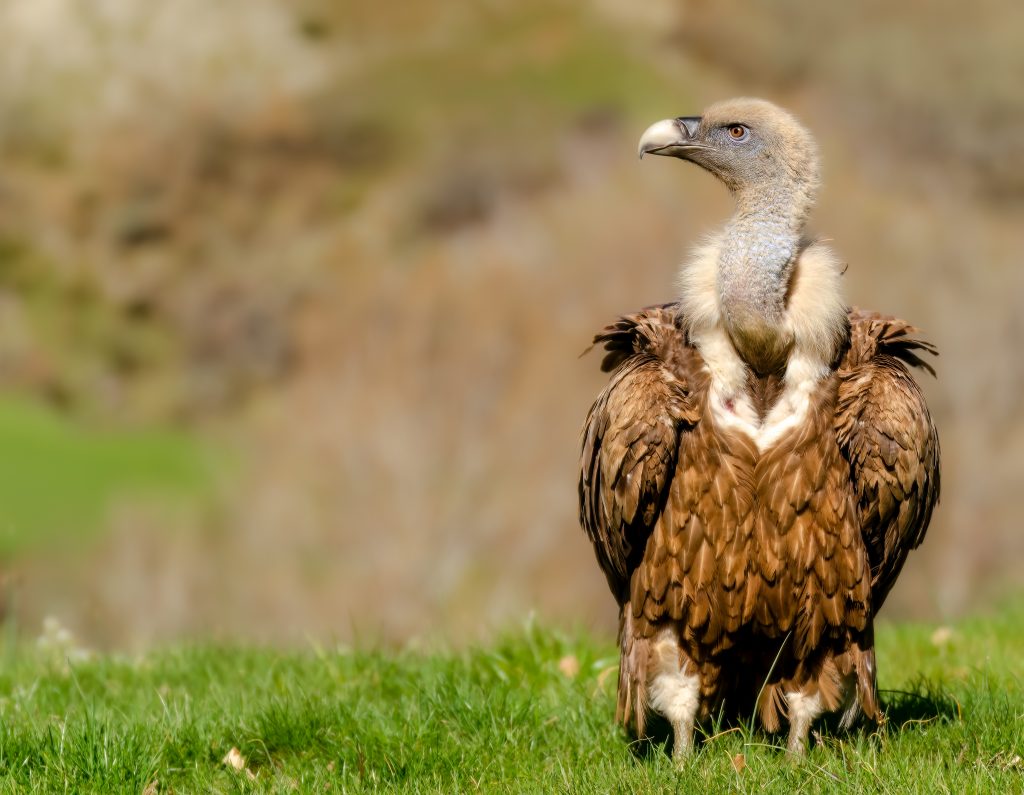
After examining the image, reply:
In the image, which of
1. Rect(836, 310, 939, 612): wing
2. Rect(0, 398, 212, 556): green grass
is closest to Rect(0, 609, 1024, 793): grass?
Rect(836, 310, 939, 612): wing

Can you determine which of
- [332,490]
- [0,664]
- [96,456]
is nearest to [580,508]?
[0,664]

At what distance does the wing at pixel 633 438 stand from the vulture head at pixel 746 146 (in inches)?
24.6

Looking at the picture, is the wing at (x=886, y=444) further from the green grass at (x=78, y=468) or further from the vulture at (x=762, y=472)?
the green grass at (x=78, y=468)

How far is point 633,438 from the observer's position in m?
4.71

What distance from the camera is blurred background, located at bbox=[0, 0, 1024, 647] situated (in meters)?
40.5

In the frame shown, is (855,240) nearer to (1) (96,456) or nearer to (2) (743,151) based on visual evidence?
(2) (743,151)

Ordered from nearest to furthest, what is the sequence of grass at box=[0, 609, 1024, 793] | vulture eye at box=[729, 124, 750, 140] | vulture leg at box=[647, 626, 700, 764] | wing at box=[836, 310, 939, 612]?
grass at box=[0, 609, 1024, 793] < wing at box=[836, 310, 939, 612] < vulture leg at box=[647, 626, 700, 764] < vulture eye at box=[729, 124, 750, 140]

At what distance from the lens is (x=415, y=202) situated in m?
66.6

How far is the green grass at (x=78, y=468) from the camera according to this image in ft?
184

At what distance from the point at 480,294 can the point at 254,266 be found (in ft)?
77.6

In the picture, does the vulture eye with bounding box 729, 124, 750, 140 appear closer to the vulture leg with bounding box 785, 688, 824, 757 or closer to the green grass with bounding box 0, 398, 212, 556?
the vulture leg with bounding box 785, 688, 824, 757

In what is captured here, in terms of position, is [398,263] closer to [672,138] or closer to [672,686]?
[672,138]

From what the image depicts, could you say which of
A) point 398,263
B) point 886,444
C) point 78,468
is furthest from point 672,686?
point 78,468

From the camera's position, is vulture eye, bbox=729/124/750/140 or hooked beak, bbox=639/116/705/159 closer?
vulture eye, bbox=729/124/750/140
